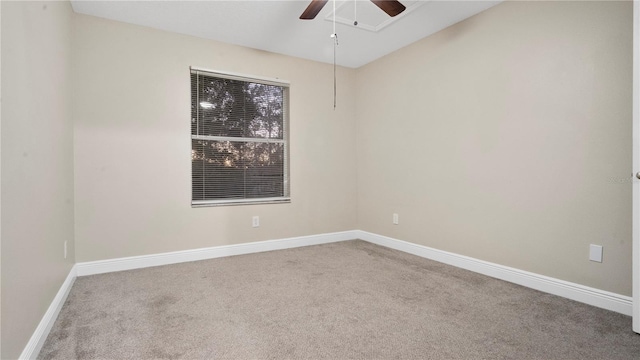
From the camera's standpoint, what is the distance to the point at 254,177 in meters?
3.86

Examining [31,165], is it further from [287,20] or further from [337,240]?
[337,240]

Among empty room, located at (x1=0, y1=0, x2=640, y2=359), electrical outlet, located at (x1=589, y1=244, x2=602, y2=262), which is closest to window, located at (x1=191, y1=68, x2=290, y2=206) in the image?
empty room, located at (x1=0, y1=0, x2=640, y2=359)

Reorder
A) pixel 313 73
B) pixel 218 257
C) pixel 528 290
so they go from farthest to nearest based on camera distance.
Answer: pixel 313 73 < pixel 218 257 < pixel 528 290

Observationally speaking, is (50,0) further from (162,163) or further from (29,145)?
(162,163)

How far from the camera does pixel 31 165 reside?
65.9 inches

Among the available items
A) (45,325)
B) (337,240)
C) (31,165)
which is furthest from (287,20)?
(45,325)

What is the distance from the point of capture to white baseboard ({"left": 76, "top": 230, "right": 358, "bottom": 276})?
2.98 meters

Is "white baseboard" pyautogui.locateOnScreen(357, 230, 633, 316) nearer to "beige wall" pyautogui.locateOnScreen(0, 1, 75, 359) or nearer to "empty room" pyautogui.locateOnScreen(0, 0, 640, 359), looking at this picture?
"empty room" pyautogui.locateOnScreen(0, 0, 640, 359)

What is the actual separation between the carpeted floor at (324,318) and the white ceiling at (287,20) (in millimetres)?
2412

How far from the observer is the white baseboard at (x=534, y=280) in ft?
7.04

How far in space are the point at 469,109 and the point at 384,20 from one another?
47.2 inches

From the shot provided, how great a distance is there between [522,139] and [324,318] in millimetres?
2146

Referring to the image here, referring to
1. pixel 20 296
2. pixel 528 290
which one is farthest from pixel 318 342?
pixel 528 290

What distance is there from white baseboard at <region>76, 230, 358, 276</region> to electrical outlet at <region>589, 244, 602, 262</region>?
2.68m
